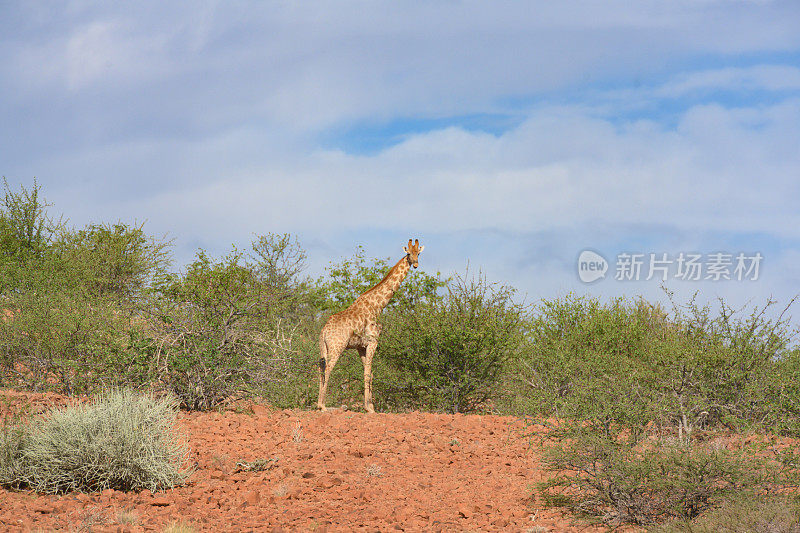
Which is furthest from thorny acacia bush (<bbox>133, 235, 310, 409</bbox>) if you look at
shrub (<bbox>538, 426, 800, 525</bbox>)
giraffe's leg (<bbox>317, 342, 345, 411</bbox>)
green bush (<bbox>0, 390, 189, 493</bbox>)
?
shrub (<bbox>538, 426, 800, 525</bbox>)

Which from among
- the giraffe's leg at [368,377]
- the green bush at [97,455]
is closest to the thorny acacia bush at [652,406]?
the giraffe's leg at [368,377]

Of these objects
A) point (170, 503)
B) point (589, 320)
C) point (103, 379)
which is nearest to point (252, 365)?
point (103, 379)

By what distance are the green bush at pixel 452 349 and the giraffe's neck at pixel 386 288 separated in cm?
136

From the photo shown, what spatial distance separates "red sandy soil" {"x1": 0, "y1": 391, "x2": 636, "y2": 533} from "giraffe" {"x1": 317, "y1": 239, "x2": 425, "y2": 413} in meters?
2.12

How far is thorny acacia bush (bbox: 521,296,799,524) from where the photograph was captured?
847cm

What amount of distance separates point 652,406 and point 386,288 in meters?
7.55

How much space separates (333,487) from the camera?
9.39m

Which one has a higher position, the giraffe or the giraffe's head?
the giraffe's head

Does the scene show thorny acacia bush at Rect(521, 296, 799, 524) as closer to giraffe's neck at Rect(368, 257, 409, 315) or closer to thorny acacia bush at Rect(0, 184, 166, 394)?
giraffe's neck at Rect(368, 257, 409, 315)

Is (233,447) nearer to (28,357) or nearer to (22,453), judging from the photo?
(22,453)

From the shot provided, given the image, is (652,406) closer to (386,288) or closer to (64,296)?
(386,288)

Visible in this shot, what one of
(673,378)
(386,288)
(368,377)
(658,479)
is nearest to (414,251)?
(386,288)

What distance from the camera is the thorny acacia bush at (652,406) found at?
27.8ft

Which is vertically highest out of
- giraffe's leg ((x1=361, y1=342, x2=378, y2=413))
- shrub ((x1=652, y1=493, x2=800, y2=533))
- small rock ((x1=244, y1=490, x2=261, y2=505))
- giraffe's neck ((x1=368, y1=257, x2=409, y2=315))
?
giraffe's neck ((x1=368, y1=257, x2=409, y2=315))
